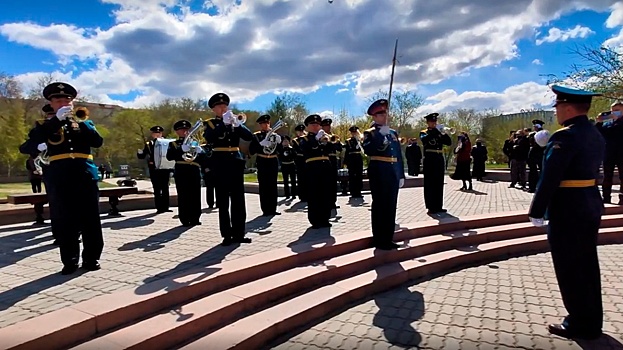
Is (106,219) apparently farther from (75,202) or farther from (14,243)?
(75,202)

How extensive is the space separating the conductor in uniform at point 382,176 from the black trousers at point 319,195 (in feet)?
5.14

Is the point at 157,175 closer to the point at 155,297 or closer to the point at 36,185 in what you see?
the point at 155,297

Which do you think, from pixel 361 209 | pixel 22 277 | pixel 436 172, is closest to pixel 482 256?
pixel 436 172

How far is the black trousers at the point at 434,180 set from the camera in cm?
892

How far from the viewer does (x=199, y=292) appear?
4.27 m

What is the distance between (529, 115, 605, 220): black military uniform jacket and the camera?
367 cm

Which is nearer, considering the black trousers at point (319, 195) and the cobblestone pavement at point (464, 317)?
the cobblestone pavement at point (464, 317)

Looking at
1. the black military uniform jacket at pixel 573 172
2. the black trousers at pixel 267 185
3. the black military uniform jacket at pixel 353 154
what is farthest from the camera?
the black military uniform jacket at pixel 353 154

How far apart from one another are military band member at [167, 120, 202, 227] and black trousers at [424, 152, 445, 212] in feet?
14.9

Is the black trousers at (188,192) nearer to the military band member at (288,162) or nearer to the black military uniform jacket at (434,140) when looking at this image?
the black military uniform jacket at (434,140)

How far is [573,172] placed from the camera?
3.71 meters

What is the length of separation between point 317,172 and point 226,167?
200cm

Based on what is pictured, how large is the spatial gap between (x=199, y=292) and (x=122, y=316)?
804 millimetres

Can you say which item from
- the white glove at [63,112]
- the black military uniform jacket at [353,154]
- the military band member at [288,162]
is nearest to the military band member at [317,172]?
the white glove at [63,112]
